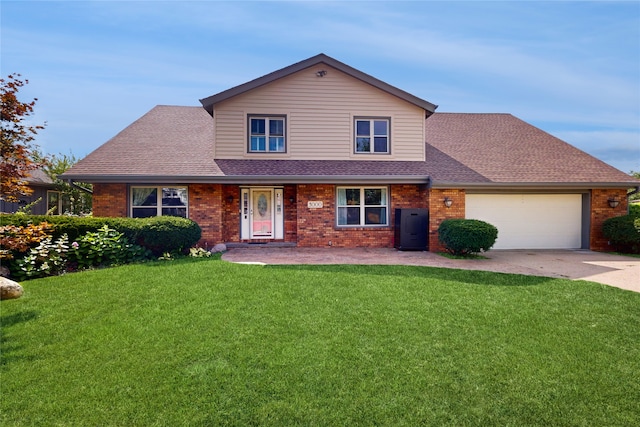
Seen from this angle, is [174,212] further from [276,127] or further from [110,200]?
[276,127]

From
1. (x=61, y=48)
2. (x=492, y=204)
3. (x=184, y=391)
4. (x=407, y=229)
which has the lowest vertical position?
(x=184, y=391)

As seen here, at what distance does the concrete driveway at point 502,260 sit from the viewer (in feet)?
28.3

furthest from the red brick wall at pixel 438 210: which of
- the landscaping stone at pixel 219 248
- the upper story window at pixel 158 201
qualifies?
the upper story window at pixel 158 201

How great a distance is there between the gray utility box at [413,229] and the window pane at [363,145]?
2903 millimetres

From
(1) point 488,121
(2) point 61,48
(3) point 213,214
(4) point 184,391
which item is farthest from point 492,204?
(2) point 61,48

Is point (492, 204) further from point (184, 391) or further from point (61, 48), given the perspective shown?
point (61, 48)

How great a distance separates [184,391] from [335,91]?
11.8 meters

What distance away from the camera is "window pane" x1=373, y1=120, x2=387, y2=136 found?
44.6 feet

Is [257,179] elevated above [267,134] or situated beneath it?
situated beneath

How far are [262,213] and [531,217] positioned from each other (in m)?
9.84

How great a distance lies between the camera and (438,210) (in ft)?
40.2

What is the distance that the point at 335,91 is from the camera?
13.3 m

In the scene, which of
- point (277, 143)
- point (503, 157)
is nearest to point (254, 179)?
point (277, 143)

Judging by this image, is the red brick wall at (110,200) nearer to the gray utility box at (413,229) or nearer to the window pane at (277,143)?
the window pane at (277,143)
